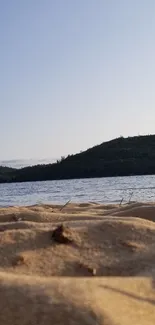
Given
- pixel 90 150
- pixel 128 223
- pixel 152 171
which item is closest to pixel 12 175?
pixel 90 150

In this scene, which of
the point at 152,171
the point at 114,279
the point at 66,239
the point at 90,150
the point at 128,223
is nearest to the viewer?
the point at 114,279

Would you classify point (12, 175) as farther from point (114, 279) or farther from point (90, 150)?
point (114, 279)

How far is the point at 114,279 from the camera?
Answer: 2.26 m

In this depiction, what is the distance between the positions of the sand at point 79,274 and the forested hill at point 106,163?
107ft

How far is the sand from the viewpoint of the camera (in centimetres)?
188

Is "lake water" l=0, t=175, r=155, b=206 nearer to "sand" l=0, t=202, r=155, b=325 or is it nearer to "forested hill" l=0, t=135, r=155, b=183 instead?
"sand" l=0, t=202, r=155, b=325

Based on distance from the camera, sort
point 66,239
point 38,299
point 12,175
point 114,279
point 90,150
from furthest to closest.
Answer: point 12,175 → point 90,150 → point 66,239 → point 114,279 → point 38,299

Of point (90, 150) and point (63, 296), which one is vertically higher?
point (90, 150)

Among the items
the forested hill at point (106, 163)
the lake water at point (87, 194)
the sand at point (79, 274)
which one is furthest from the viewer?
the forested hill at point (106, 163)

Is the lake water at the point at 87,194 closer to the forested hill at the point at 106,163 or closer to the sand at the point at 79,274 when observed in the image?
the sand at the point at 79,274

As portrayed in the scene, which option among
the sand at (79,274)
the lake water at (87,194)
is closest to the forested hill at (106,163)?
the lake water at (87,194)

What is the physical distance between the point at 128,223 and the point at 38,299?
1.26 metres

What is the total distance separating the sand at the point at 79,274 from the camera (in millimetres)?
1885

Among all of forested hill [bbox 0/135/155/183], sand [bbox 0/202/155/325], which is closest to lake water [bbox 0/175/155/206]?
sand [bbox 0/202/155/325]
